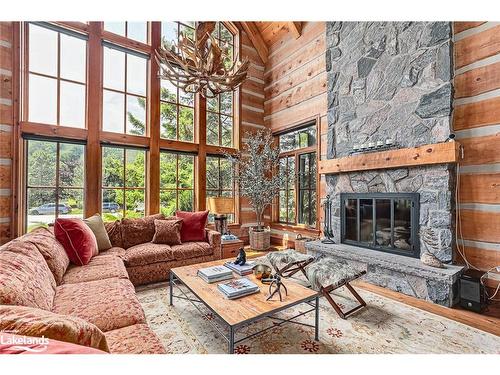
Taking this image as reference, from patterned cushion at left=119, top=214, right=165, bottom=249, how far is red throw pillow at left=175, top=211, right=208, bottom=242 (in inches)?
17.5

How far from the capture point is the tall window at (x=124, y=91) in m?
3.93

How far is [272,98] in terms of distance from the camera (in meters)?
5.51

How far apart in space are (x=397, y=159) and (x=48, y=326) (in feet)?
11.3

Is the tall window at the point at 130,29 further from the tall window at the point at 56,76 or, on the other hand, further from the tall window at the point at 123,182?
the tall window at the point at 123,182

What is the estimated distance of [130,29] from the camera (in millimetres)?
4121

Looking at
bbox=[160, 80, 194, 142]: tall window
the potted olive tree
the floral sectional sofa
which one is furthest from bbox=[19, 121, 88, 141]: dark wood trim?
the potted olive tree

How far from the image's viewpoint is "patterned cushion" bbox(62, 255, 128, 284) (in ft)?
6.84

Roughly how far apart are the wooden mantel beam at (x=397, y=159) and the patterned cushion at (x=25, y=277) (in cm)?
354

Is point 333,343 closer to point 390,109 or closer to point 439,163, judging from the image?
point 439,163

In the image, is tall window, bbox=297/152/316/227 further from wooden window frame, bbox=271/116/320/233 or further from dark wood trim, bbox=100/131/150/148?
dark wood trim, bbox=100/131/150/148

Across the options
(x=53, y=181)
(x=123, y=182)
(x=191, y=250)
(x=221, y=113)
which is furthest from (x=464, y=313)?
(x=53, y=181)

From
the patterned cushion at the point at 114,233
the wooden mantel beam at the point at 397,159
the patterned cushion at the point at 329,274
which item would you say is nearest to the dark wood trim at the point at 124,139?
the patterned cushion at the point at 114,233
